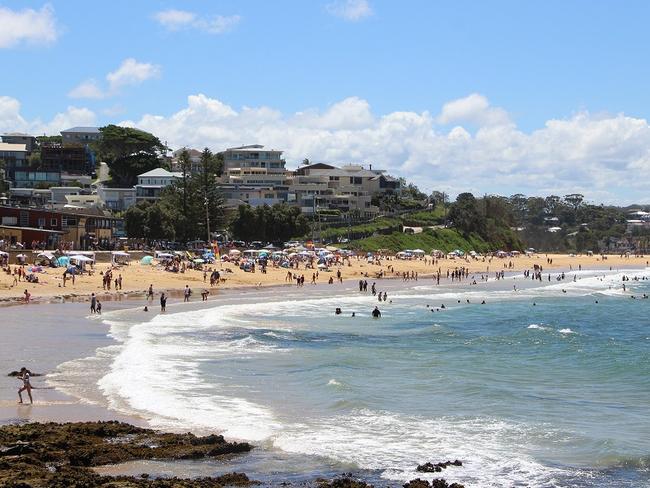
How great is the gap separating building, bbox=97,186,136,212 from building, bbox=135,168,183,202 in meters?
1.16

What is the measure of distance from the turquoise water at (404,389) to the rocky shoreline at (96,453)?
1.24 meters

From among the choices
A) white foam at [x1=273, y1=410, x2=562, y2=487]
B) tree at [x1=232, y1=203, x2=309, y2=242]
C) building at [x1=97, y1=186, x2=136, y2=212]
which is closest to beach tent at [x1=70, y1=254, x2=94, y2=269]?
tree at [x1=232, y1=203, x2=309, y2=242]

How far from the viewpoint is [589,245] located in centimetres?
18038

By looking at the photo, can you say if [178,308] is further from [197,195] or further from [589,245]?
[589,245]

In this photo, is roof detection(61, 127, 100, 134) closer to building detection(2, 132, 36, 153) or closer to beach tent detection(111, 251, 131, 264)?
building detection(2, 132, 36, 153)

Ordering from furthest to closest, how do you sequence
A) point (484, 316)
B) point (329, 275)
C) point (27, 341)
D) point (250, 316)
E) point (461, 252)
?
1. point (461, 252)
2. point (329, 275)
3. point (484, 316)
4. point (250, 316)
5. point (27, 341)

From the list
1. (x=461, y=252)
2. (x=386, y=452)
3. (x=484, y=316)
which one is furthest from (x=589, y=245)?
(x=386, y=452)

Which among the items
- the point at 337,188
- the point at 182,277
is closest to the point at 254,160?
the point at 337,188

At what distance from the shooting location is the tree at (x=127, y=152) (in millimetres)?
116062

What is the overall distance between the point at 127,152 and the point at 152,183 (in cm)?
1646

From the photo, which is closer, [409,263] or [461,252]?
[409,263]

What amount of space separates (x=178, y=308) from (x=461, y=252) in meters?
72.2

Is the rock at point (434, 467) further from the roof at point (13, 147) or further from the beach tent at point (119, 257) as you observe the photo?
the roof at point (13, 147)

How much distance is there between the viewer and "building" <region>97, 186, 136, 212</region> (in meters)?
106
